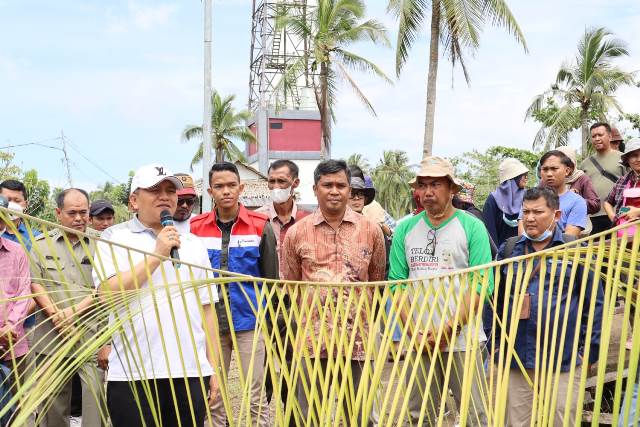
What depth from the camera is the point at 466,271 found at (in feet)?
7.00

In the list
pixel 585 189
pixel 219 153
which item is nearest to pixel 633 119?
pixel 219 153

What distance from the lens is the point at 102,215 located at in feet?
17.7

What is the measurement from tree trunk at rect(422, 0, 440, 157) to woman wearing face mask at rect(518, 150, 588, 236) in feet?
41.8

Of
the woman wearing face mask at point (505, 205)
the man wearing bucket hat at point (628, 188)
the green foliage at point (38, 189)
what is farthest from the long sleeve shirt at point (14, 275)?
the green foliage at point (38, 189)

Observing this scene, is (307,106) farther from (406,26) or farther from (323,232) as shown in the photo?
(323,232)

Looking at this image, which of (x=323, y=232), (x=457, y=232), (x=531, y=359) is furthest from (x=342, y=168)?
(x=531, y=359)

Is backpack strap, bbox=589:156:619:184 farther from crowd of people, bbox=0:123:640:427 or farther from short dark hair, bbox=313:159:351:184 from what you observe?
short dark hair, bbox=313:159:351:184

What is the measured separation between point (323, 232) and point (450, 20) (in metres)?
16.5

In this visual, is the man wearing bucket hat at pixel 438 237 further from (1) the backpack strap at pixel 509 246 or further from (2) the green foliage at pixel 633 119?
(2) the green foliage at pixel 633 119

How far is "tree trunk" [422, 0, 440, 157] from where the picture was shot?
17.6 metres

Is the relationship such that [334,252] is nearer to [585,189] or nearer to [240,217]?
[240,217]

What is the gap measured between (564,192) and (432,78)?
14277 millimetres

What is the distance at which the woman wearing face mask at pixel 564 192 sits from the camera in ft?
14.2

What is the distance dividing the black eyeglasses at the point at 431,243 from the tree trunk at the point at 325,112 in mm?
20565
